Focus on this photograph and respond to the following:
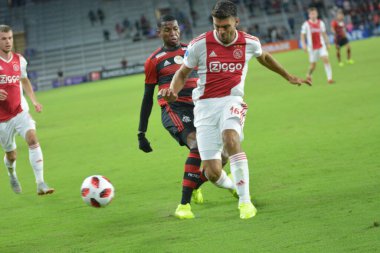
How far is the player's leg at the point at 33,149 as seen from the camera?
1044cm

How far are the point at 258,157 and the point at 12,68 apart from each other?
4043 mm

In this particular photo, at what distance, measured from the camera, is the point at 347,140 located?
12.1m

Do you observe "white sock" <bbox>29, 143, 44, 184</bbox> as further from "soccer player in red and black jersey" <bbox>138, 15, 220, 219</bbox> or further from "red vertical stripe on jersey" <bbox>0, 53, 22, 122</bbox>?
"soccer player in red and black jersey" <bbox>138, 15, 220, 219</bbox>

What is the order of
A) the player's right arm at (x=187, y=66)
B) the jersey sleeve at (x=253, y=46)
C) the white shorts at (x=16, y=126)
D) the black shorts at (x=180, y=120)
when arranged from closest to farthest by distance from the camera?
1. the player's right arm at (x=187, y=66)
2. the jersey sleeve at (x=253, y=46)
3. the black shorts at (x=180, y=120)
4. the white shorts at (x=16, y=126)

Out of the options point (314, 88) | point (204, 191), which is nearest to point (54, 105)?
point (314, 88)

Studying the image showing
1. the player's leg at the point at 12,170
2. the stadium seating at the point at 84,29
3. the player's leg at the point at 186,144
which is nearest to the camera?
the player's leg at the point at 186,144

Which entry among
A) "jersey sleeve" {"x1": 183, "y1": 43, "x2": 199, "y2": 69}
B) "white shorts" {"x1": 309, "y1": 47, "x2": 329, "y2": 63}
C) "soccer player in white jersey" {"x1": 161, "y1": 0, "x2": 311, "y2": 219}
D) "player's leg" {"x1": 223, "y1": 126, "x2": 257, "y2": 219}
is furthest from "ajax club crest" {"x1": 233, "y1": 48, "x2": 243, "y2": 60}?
"white shorts" {"x1": 309, "y1": 47, "x2": 329, "y2": 63}

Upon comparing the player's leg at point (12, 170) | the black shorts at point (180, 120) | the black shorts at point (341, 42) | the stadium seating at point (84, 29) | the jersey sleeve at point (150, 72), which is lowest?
the stadium seating at point (84, 29)

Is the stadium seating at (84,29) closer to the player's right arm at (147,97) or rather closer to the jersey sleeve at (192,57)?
the player's right arm at (147,97)

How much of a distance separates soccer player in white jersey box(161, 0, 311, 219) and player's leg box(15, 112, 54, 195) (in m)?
3.44

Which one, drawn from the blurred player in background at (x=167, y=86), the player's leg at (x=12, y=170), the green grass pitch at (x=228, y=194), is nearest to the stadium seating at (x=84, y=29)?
the green grass pitch at (x=228, y=194)

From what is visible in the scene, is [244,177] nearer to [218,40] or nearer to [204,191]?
[218,40]

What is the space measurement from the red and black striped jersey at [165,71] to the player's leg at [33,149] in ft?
8.14

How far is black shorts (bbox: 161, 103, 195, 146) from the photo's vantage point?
28.5ft
